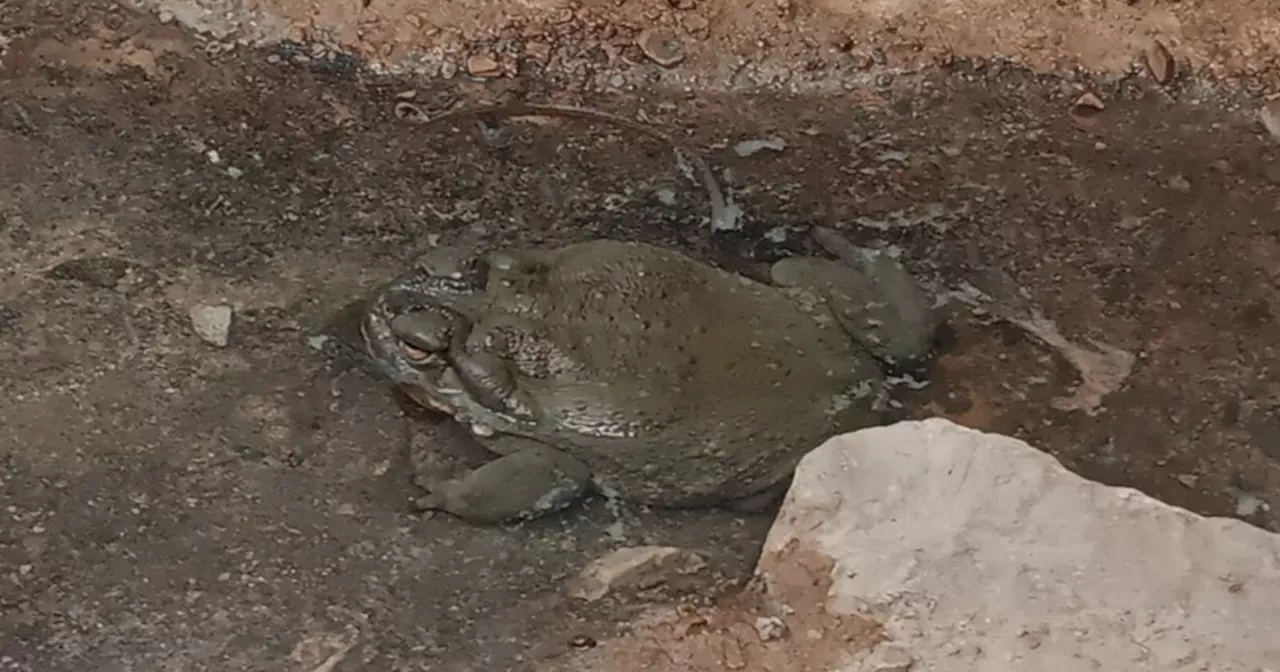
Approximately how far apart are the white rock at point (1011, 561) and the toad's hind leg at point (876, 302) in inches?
15.4

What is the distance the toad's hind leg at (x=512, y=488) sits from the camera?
1.89 m

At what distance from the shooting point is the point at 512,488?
1.90 metres

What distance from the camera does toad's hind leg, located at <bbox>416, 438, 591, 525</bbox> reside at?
6.21 feet

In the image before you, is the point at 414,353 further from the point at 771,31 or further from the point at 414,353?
the point at 771,31

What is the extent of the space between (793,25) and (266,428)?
1232 millimetres

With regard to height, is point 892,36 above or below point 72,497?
above

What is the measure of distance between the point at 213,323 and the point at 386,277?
262 mm

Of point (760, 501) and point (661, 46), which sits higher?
point (661, 46)

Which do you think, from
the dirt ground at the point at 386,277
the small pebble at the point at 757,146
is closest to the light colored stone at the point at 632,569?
the dirt ground at the point at 386,277

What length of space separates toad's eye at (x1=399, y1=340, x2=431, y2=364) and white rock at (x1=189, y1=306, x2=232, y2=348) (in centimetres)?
26

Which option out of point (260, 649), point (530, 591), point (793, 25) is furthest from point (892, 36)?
point (260, 649)

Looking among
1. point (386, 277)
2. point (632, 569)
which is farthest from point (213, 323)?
point (632, 569)

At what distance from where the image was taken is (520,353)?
1.99m

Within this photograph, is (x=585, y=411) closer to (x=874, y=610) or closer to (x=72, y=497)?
(x=874, y=610)
